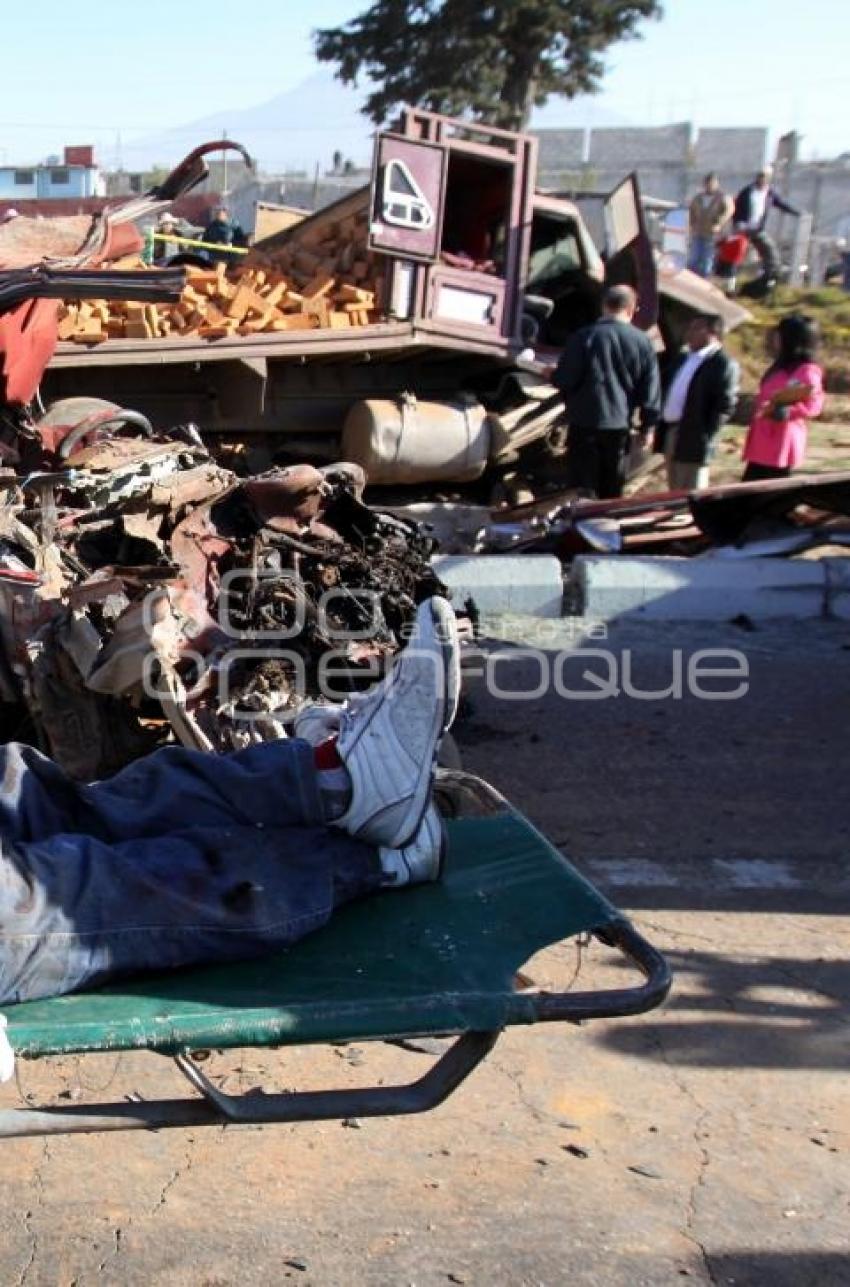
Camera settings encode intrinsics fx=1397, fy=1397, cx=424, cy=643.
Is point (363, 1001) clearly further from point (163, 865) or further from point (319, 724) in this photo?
point (319, 724)

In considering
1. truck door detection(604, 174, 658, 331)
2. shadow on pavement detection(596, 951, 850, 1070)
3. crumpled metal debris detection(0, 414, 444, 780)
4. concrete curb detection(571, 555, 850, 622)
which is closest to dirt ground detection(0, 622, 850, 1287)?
shadow on pavement detection(596, 951, 850, 1070)

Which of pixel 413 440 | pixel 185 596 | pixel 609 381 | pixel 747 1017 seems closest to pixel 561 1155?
pixel 747 1017

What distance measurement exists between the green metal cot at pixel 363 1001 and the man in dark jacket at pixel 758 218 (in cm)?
1878

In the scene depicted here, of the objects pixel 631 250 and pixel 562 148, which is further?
pixel 562 148

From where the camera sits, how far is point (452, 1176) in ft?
10.1

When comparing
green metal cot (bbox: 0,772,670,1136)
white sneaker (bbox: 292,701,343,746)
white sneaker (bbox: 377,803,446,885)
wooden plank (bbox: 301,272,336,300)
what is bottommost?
green metal cot (bbox: 0,772,670,1136)

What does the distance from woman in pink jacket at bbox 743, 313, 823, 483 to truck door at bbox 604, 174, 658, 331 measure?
2409 mm

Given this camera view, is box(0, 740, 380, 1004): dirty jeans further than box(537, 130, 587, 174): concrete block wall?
No

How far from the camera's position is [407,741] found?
2.79m

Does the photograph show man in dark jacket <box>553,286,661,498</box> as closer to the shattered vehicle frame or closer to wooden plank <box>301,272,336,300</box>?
wooden plank <box>301,272,336,300</box>

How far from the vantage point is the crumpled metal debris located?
439cm

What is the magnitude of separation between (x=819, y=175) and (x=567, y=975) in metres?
26.0

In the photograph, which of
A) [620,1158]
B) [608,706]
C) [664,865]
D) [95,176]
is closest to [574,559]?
[608,706]

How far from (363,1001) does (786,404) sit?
23.2ft
